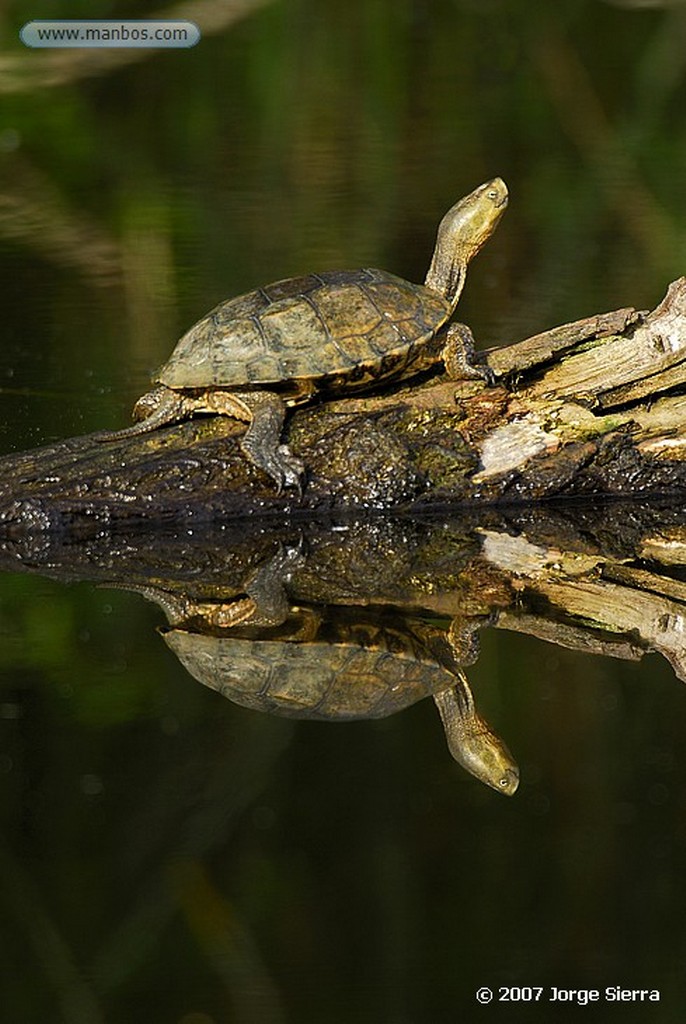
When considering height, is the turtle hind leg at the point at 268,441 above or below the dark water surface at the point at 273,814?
above

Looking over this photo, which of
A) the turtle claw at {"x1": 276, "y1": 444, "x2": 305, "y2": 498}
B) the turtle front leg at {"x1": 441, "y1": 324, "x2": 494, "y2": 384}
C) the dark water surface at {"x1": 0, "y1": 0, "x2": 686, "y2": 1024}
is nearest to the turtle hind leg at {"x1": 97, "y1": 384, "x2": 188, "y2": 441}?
the turtle claw at {"x1": 276, "y1": 444, "x2": 305, "y2": 498}

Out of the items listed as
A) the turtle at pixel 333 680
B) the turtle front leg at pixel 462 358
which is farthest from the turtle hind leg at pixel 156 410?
the turtle at pixel 333 680

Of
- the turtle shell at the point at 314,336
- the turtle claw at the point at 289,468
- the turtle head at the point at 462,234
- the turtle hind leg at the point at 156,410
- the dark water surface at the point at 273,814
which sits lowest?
the dark water surface at the point at 273,814

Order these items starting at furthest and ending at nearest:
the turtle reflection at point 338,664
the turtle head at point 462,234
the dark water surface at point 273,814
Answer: the turtle head at point 462,234 → the turtle reflection at point 338,664 → the dark water surface at point 273,814

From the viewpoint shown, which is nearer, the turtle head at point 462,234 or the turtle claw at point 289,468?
the turtle claw at point 289,468

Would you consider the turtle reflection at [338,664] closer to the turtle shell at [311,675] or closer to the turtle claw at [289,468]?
the turtle shell at [311,675]

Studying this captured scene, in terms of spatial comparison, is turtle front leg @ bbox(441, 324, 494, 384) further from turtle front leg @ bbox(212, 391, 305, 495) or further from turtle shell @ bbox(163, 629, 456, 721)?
turtle shell @ bbox(163, 629, 456, 721)

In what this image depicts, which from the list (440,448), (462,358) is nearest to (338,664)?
(440,448)
